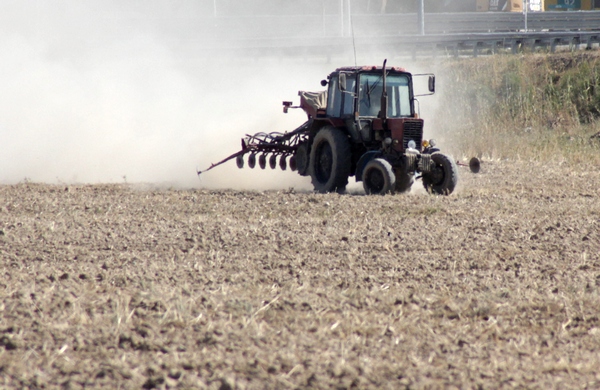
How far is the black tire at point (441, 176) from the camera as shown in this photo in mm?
12445

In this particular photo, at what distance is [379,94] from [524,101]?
579 inches

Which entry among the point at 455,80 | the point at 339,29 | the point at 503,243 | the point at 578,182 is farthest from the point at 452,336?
the point at 339,29

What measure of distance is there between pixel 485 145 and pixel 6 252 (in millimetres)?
14957

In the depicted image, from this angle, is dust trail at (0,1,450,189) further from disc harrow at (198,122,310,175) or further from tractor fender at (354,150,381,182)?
tractor fender at (354,150,381,182)

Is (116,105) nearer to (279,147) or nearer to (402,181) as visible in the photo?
(279,147)

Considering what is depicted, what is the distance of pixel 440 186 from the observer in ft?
41.8

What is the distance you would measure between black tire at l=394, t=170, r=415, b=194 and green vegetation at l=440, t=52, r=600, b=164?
8.27 m

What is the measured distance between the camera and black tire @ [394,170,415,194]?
12.7 m

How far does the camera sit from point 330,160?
1365cm

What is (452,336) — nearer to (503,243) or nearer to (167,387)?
(167,387)

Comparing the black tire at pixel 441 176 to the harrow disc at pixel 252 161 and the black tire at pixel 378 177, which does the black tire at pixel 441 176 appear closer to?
the black tire at pixel 378 177

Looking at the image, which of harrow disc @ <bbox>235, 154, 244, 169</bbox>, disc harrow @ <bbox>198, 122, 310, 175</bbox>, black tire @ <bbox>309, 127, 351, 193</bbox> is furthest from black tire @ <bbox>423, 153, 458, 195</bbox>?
harrow disc @ <bbox>235, 154, 244, 169</bbox>

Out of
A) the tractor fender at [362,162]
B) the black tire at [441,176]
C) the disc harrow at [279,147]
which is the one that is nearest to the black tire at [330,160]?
the tractor fender at [362,162]

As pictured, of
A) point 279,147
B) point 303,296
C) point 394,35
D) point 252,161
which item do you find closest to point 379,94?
point 279,147
